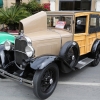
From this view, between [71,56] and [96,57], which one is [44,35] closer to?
[71,56]

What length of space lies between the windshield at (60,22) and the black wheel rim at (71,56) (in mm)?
592

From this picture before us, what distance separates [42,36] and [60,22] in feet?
3.30

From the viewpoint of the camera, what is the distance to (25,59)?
3.89m

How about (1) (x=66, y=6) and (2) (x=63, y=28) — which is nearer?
(2) (x=63, y=28)

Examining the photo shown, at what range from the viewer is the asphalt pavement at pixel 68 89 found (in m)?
3.80

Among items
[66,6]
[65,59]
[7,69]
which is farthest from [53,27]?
[66,6]

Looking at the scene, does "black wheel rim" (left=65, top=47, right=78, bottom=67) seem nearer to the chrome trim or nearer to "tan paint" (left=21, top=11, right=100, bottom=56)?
"tan paint" (left=21, top=11, right=100, bottom=56)

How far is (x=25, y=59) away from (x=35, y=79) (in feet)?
2.10

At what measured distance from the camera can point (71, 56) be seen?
174 inches

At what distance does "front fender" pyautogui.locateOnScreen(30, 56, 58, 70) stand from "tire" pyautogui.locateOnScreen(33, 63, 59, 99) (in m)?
0.10

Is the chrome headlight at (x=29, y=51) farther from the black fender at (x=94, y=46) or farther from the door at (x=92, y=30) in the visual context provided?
the black fender at (x=94, y=46)

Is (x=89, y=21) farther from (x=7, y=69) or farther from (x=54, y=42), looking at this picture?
(x=7, y=69)

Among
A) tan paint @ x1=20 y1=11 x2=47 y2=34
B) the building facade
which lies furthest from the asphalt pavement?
the building facade

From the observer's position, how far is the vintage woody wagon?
3.65 meters
